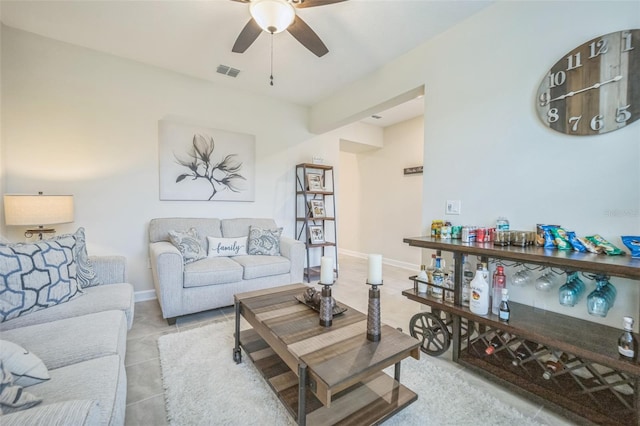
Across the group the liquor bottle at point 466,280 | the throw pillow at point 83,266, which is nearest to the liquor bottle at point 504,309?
the liquor bottle at point 466,280

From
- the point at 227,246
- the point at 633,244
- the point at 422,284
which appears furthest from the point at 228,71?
the point at 633,244

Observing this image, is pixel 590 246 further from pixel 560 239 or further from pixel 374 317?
pixel 374 317

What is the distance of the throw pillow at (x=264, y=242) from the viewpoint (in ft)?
10.5

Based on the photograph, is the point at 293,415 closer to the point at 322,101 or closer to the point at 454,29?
the point at 454,29

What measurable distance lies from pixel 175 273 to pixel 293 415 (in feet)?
5.45

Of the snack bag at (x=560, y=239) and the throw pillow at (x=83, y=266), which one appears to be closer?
the snack bag at (x=560, y=239)

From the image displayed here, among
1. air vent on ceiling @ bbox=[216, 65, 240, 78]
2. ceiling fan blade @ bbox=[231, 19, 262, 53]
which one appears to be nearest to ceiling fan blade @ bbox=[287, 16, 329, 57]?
ceiling fan blade @ bbox=[231, 19, 262, 53]

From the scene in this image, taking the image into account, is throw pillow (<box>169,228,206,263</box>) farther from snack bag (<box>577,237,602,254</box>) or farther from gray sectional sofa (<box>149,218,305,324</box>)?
snack bag (<box>577,237,602,254</box>)

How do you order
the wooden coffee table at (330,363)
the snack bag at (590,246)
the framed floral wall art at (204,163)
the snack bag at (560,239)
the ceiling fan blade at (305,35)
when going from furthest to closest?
the framed floral wall art at (204,163)
the ceiling fan blade at (305,35)
the snack bag at (560,239)
the snack bag at (590,246)
the wooden coffee table at (330,363)

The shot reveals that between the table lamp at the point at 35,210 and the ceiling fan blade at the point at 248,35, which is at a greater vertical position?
the ceiling fan blade at the point at 248,35

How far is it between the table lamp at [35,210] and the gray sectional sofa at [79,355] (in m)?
0.85

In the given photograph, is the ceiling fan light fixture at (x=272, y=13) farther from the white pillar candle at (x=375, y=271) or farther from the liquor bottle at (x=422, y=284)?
the liquor bottle at (x=422, y=284)

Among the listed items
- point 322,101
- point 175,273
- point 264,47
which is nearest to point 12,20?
point 264,47

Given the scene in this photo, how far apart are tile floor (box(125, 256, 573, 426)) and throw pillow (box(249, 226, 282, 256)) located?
73 cm
